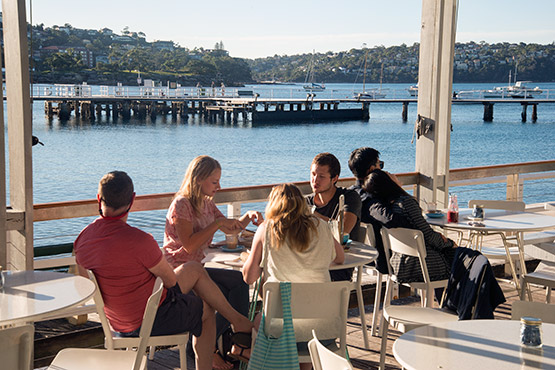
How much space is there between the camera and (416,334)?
2.07 meters

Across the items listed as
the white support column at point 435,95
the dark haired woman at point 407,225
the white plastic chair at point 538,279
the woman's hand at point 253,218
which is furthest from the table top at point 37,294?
the white support column at point 435,95

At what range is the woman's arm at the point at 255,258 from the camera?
2730 mm

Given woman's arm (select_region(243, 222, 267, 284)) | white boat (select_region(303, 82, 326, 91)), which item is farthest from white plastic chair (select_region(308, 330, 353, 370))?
white boat (select_region(303, 82, 326, 91))

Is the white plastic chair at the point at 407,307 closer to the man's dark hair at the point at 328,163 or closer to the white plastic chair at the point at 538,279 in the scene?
the man's dark hair at the point at 328,163

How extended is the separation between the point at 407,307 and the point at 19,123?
206 cm

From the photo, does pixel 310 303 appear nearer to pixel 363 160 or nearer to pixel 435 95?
pixel 363 160

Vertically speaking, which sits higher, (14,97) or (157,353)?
(14,97)

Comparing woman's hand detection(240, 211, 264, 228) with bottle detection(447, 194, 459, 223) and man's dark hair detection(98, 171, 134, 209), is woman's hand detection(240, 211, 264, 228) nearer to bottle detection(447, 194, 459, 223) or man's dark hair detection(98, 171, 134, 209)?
man's dark hair detection(98, 171, 134, 209)

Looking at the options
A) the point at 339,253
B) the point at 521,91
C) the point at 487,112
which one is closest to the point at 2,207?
the point at 339,253

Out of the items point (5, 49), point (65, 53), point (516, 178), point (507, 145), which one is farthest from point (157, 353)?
point (65, 53)

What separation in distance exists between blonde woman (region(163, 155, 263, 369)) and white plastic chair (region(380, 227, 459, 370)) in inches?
27.4

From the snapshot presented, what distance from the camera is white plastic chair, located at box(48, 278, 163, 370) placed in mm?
2285

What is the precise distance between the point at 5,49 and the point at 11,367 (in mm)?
1954

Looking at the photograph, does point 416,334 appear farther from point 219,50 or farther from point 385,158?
point 219,50
